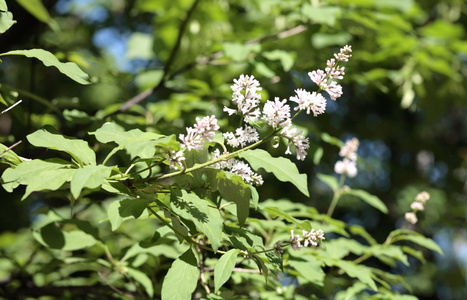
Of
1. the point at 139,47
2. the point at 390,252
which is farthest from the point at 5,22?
the point at 139,47

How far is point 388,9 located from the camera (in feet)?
7.73

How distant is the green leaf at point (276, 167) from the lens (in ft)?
2.56

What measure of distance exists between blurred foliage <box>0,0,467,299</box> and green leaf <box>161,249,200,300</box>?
15.9 inches

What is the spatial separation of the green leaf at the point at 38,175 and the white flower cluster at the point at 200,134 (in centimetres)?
19

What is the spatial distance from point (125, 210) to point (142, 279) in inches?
21.4

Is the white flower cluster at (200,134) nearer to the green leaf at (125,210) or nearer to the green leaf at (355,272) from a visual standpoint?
the green leaf at (125,210)

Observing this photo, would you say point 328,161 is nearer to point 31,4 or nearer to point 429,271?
point 429,271

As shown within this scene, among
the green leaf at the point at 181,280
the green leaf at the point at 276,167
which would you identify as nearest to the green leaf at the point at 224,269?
the green leaf at the point at 181,280

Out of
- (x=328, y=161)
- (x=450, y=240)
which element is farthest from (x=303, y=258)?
(x=450, y=240)

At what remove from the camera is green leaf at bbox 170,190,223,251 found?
74cm

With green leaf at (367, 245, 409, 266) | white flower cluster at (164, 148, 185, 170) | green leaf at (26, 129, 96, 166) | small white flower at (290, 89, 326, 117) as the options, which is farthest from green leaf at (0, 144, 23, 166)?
green leaf at (367, 245, 409, 266)

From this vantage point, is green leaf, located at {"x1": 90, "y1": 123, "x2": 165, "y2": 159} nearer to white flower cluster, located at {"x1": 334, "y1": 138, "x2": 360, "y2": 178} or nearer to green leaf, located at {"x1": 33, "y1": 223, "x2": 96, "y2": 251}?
green leaf, located at {"x1": 33, "y1": 223, "x2": 96, "y2": 251}

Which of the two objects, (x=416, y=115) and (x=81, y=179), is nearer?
(x=81, y=179)

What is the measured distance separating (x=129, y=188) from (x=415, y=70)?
2.04 meters
